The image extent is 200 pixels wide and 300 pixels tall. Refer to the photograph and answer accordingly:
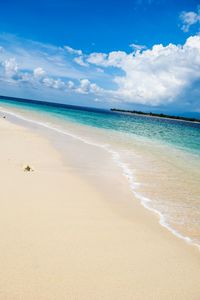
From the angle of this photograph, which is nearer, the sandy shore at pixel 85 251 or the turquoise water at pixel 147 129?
the sandy shore at pixel 85 251

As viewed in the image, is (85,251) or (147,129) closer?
(85,251)

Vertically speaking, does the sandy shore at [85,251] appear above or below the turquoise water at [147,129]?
below

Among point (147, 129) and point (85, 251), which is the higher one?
point (147, 129)

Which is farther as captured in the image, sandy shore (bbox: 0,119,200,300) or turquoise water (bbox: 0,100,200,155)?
turquoise water (bbox: 0,100,200,155)

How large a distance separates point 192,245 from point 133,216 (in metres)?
1.54

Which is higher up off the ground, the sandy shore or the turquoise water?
the turquoise water

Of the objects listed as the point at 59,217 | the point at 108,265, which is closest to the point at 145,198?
the point at 59,217

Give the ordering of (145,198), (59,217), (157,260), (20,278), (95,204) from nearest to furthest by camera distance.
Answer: (20,278) < (157,260) < (59,217) < (95,204) < (145,198)

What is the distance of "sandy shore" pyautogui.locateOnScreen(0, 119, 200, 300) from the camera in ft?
11.4

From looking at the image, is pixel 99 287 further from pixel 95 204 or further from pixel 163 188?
pixel 163 188

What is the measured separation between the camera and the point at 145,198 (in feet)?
25.7

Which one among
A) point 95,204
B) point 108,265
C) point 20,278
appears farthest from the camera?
point 95,204

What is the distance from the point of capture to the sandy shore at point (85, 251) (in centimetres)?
346

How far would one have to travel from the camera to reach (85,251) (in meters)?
4.29
